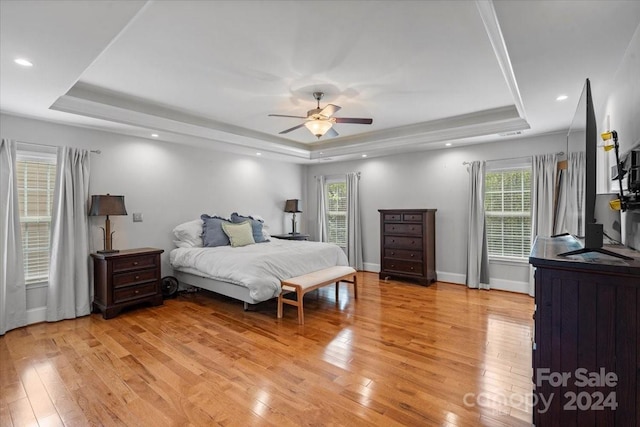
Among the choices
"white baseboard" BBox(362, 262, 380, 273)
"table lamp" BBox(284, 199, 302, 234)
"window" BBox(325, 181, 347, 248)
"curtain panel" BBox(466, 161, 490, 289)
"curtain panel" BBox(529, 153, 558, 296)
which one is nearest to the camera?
"curtain panel" BBox(529, 153, 558, 296)

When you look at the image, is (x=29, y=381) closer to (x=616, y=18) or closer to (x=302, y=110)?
(x=302, y=110)

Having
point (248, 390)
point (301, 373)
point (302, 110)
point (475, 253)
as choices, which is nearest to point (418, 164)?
point (475, 253)

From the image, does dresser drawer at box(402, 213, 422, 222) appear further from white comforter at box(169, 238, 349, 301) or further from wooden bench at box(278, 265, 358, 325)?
wooden bench at box(278, 265, 358, 325)

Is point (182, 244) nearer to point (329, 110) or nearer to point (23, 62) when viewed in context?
point (23, 62)

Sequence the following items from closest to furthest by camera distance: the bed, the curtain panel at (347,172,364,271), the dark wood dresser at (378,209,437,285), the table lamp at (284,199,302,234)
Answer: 1. the bed
2. the dark wood dresser at (378,209,437,285)
3. the curtain panel at (347,172,364,271)
4. the table lamp at (284,199,302,234)

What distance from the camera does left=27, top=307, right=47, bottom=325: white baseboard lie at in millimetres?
3549

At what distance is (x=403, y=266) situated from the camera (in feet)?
17.6

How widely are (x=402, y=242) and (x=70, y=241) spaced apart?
4778mm

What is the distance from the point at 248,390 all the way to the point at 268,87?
9.30 feet

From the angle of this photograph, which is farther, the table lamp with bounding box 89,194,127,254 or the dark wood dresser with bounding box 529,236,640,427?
the table lamp with bounding box 89,194,127,254

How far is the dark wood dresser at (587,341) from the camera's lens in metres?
1.28

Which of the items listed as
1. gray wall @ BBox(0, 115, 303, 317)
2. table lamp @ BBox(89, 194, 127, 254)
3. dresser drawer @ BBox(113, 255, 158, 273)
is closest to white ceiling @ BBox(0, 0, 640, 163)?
gray wall @ BBox(0, 115, 303, 317)

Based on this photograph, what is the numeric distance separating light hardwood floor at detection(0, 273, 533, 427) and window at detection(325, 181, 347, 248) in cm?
284

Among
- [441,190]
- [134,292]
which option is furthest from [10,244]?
[441,190]
